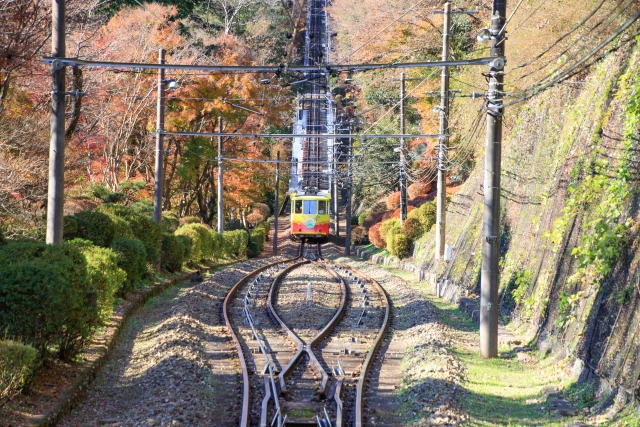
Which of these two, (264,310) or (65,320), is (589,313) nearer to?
(65,320)

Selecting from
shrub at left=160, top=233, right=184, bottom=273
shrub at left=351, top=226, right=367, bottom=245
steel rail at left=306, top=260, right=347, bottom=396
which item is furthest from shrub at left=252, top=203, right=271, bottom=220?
steel rail at left=306, top=260, right=347, bottom=396

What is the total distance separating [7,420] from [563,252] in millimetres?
8761

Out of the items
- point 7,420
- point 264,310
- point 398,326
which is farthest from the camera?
point 264,310

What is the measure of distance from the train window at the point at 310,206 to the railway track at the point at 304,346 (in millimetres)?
19262

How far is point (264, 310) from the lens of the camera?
17.2 m

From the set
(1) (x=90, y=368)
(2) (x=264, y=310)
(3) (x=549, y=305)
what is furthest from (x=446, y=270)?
(1) (x=90, y=368)

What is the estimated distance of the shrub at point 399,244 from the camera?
32562mm

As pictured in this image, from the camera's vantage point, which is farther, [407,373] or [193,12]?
[193,12]

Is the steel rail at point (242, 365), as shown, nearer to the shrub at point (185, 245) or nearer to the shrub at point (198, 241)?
the shrub at point (185, 245)

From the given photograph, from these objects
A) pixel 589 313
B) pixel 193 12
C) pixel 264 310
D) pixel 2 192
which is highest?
pixel 193 12

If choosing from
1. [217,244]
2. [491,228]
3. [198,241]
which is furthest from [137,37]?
[491,228]

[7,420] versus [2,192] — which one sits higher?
[2,192]

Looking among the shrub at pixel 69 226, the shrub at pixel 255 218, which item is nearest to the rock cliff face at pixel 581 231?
the shrub at pixel 69 226

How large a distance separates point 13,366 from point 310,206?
35886 millimetres
